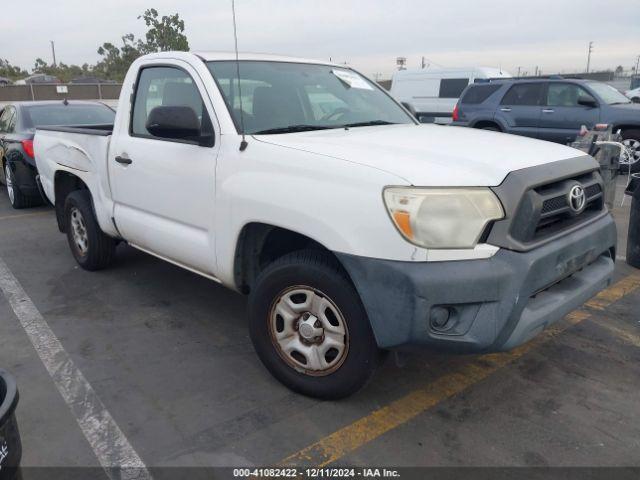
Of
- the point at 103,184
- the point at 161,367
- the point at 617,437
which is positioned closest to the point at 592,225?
the point at 617,437

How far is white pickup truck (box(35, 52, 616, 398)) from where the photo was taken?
8.05ft

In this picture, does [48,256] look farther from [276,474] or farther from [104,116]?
[276,474]

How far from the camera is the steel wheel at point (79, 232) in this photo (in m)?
5.11

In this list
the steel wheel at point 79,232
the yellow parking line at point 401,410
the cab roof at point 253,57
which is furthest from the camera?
the steel wheel at point 79,232

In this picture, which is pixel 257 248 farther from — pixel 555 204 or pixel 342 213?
pixel 555 204

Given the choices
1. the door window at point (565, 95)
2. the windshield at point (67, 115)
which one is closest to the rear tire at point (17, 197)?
the windshield at point (67, 115)

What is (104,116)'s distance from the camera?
8.30 meters

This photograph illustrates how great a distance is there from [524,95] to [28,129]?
9.25 metres

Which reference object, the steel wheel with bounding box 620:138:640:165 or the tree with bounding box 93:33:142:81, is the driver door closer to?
the steel wheel with bounding box 620:138:640:165

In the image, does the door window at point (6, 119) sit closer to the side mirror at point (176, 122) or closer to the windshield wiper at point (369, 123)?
the side mirror at point (176, 122)

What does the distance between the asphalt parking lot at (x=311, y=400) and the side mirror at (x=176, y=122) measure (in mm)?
1427

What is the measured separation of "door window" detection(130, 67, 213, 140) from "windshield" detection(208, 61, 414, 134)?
0.19m

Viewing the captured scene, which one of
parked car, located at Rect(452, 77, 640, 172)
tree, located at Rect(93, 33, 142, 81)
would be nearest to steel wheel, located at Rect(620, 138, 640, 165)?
parked car, located at Rect(452, 77, 640, 172)

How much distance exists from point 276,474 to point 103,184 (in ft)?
9.64
